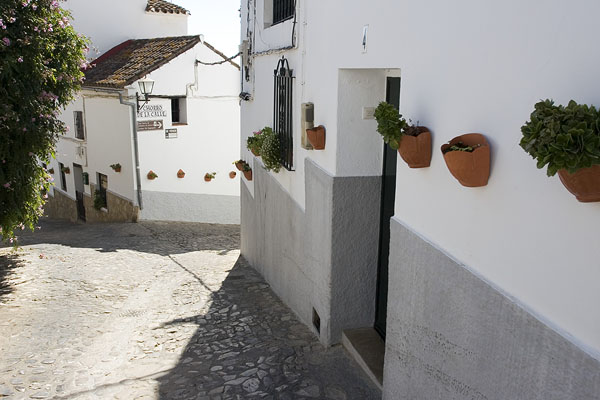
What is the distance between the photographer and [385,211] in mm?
5633

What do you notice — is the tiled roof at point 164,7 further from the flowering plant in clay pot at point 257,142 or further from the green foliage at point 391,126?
the green foliage at point 391,126

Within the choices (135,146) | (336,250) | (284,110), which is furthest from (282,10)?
(135,146)

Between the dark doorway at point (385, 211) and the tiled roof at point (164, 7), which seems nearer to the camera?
the dark doorway at point (385, 211)

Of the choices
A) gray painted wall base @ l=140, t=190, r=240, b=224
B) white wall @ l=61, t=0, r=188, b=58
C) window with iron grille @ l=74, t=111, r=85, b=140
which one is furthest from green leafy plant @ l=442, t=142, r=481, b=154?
Answer: white wall @ l=61, t=0, r=188, b=58

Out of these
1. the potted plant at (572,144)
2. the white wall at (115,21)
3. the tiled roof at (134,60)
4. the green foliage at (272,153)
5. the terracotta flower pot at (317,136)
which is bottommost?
the green foliage at (272,153)

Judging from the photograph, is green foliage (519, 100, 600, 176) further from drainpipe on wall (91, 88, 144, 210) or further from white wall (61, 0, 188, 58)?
white wall (61, 0, 188, 58)

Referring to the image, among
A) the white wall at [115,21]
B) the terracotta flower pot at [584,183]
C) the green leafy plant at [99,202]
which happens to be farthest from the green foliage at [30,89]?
the white wall at [115,21]

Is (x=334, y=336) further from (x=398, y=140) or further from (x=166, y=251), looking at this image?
(x=166, y=251)

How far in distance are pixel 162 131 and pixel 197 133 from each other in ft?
3.85

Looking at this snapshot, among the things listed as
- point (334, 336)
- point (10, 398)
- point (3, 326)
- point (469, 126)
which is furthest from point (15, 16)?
point (469, 126)

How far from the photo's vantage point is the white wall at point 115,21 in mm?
19797

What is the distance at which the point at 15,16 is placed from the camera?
7.61 m

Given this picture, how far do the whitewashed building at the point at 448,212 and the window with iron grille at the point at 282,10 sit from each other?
34.7 inches

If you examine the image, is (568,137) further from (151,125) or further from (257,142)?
(151,125)
